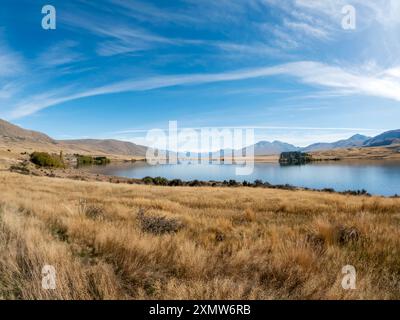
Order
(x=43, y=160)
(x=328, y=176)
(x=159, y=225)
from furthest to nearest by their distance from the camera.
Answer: (x=43, y=160), (x=328, y=176), (x=159, y=225)

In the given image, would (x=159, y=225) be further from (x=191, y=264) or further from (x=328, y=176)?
(x=328, y=176)

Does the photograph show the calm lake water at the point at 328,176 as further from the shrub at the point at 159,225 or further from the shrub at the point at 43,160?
the shrub at the point at 159,225

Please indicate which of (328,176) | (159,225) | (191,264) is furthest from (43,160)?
(191,264)

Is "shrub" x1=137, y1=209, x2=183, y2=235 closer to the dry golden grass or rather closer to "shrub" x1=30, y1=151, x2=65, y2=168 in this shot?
the dry golden grass

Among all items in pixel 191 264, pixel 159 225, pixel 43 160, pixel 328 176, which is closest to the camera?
pixel 191 264

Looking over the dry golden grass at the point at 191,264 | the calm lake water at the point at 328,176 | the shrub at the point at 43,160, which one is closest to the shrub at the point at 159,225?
the dry golden grass at the point at 191,264

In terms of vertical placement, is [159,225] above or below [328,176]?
above

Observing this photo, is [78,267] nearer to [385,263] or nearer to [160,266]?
[160,266]

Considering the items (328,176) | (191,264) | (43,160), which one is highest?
(43,160)

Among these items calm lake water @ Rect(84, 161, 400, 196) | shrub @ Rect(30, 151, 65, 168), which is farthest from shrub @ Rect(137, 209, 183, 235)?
shrub @ Rect(30, 151, 65, 168)

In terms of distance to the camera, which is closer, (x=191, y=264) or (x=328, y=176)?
(x=191, y=264)

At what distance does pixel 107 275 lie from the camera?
156 inches
